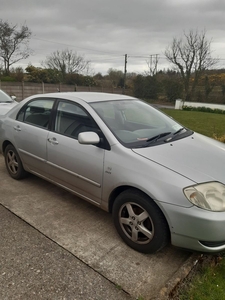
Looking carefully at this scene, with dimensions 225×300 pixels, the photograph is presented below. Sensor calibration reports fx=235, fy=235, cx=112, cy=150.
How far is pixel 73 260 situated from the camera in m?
2.21

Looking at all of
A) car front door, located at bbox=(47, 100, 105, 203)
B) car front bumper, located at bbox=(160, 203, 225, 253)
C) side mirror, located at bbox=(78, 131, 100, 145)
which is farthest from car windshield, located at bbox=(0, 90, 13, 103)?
car front bumper, located at bbox=(160, 203, 225, 253)

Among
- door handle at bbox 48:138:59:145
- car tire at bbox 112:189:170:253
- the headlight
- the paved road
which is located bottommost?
the paved road

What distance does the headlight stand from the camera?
6.33 feet

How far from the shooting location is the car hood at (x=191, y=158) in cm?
209

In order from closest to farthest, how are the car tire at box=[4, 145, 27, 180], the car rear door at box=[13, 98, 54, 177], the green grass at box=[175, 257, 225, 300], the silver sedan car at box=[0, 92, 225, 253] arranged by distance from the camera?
the green grass at box=[175, 257, 225, 300], the silver sedan car at box=[0, 92, 225, 253], the car rear door at box=[13, 98, 54, 177], the car tire at box=[4, 145, 27, 180]

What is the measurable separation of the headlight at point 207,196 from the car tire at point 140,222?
1.11ft

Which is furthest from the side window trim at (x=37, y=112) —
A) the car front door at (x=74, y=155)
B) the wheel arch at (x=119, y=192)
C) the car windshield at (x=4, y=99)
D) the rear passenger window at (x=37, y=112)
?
the car windshield at (x=4, y=99)

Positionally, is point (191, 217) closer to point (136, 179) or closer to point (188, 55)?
point (136, 179)

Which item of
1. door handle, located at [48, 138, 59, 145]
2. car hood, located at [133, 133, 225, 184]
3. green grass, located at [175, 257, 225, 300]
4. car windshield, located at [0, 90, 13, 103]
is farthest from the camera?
car windshield, located at [0, 90, 13, 103]

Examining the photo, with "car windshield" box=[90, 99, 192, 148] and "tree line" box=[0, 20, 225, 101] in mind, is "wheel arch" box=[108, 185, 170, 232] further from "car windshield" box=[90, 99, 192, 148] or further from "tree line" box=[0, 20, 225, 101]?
"tree line" box=[0, 20, 225, 101]

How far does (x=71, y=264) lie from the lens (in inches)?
85.0

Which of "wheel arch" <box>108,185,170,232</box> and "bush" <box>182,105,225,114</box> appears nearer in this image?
"wheel arch" <box>108,185,170,232</box>

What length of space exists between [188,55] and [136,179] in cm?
2920

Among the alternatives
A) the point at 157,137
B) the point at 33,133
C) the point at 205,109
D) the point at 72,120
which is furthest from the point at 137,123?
the point at 205,109
